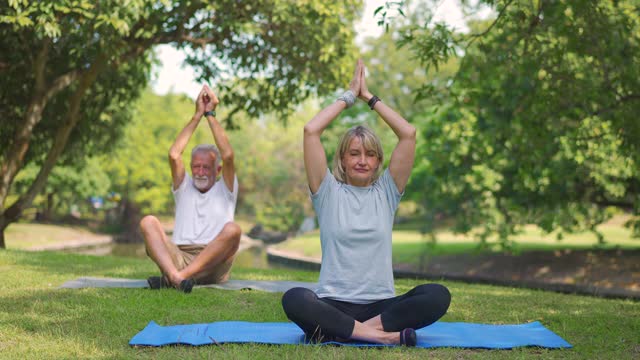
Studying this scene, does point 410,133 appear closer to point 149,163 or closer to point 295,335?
point 295,335

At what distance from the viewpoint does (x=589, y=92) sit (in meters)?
9.99

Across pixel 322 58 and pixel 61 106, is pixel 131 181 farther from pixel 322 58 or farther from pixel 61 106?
pixel 322 58

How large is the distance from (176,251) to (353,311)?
8.84ft

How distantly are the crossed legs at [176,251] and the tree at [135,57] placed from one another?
4.53 meters

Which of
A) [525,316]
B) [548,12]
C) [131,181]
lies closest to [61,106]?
[548,12]

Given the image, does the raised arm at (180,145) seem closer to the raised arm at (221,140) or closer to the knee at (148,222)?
the raised arm at (221,140)

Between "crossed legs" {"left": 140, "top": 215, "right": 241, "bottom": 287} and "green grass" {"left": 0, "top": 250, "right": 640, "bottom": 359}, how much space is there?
0.66 ft

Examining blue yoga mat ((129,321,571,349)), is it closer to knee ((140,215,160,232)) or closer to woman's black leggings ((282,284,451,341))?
woman's black leggings ((282,284,451,341))

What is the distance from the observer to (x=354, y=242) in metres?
4.23

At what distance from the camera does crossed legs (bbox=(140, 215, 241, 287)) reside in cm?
620

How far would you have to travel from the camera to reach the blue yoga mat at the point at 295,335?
164 inches

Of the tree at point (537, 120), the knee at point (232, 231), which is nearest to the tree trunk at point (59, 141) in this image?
the tree at point (537, 120)

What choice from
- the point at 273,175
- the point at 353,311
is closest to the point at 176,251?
the point at 353,311

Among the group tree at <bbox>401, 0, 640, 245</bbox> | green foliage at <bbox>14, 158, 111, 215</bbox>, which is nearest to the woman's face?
tree at <bbox>401, 0, 640, 245</bbox>
